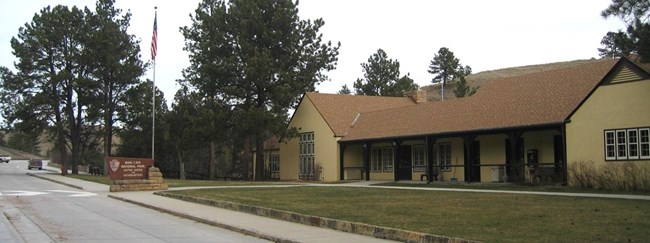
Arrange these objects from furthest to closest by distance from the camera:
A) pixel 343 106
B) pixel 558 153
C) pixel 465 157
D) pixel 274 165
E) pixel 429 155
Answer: pixel 274 165 < pixel 343 106 < pixel 465 157 < pixel 429 155 < pixel 558 153

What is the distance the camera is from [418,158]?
3859cm

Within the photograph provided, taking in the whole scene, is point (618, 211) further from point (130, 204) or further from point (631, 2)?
point (130, 204)

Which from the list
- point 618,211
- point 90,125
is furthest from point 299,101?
point 618,211

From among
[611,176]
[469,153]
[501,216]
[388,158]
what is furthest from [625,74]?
[388,158]

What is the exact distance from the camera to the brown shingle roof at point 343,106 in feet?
144

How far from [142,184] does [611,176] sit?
21.9 m

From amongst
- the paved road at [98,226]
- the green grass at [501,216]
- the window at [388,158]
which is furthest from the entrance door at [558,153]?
the paved road at [98,226]

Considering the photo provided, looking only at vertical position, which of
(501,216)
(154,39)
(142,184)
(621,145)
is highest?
(154,39)

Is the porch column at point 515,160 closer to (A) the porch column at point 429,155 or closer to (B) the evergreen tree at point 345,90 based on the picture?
(A) the porch column at point 429,155

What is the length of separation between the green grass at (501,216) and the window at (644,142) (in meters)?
7.20

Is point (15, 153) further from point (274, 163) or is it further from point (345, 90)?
point (274, 163)

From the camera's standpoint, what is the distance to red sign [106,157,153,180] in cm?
3014

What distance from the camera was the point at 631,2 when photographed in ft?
57.7

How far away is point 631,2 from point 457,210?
8117mm
